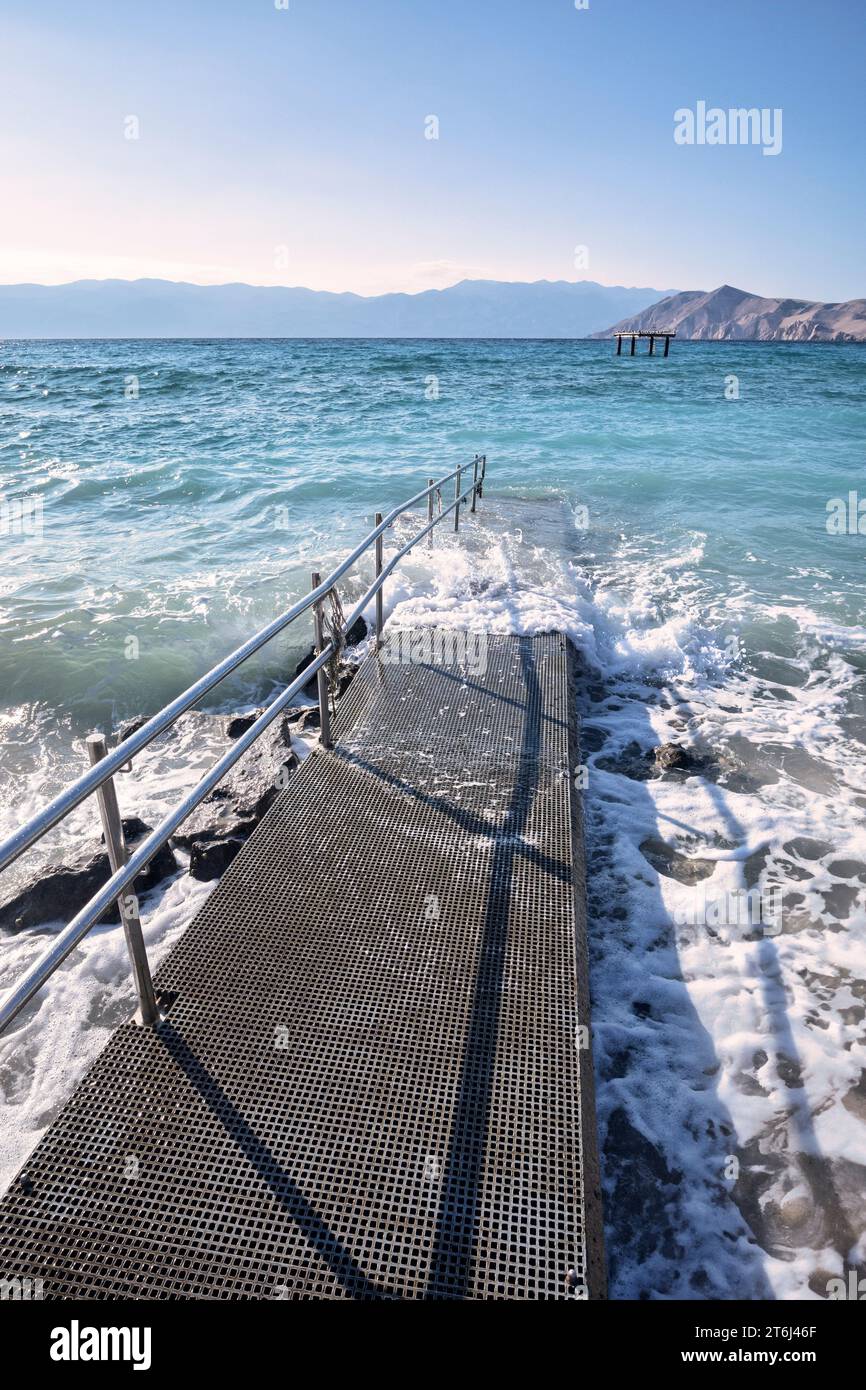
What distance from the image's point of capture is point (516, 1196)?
223 centimetres

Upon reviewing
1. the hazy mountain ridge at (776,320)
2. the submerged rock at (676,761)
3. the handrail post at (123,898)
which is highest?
the hazy mountain ridge at (776,320)

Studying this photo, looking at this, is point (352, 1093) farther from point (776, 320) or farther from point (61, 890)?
point (776, 320)

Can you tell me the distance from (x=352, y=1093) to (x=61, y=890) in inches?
109

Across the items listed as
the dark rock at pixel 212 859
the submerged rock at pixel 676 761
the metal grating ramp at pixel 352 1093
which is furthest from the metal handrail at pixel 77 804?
the submerged rock at pixel 676 761

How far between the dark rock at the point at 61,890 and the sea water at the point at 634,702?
0.11 meters

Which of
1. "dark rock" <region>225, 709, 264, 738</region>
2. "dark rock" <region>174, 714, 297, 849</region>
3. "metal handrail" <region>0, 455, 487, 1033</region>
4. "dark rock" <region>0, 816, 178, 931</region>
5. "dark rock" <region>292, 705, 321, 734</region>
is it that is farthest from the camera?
"dark rock" <region>225, 709, 264, 738</region>

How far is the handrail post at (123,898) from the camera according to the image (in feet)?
7.14

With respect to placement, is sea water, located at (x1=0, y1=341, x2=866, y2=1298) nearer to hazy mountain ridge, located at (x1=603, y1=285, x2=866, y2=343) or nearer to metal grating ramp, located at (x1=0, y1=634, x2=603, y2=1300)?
metal grating ramp, located at (x1=0, y1=634, x2=603, y2=1300)

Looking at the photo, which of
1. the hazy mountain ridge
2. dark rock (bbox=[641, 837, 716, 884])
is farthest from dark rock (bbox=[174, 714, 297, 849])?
the hazy mountain ridge

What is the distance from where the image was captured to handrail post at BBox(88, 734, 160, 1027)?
218cm

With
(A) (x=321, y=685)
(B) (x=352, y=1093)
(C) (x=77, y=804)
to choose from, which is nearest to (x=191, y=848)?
(A) (x=321, y=685)

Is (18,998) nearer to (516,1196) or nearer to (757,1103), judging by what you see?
(516,1196)

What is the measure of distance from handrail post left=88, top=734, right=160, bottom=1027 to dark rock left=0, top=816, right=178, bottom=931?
1823 mm

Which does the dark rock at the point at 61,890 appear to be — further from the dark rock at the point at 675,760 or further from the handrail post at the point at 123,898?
the dark rock at the point at 675,760
